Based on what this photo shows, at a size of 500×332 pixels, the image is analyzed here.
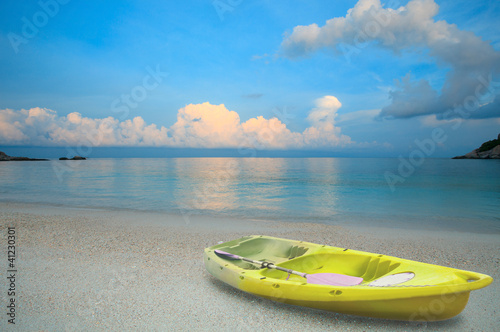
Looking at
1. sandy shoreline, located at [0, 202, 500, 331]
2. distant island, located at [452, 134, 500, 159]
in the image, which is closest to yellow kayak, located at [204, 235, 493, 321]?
sandy shoreline, located at [0, 202, 500, 331]

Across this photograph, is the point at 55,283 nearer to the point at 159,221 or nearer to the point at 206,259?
the point at 206,259

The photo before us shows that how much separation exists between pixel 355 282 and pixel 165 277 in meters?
3.70

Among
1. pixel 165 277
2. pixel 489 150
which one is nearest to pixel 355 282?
pixel 165 277

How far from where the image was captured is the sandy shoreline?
14.0 ft

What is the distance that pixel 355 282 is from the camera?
4816 mm

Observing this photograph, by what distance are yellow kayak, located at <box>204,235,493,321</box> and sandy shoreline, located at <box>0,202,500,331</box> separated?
16.0 inches

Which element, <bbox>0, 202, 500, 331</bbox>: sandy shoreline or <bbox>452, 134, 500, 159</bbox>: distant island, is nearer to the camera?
<bbox>0, 202, 500, 331</bbox>: sandy shoreline

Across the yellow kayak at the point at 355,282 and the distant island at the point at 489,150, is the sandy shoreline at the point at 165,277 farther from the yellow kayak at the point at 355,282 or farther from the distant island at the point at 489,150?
the distant island at the point at 489,150

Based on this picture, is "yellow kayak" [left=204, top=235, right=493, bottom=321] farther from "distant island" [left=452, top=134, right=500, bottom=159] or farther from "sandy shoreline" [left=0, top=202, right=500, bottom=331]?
"distant island" [left=452, top=134, right=500, bottom=159]

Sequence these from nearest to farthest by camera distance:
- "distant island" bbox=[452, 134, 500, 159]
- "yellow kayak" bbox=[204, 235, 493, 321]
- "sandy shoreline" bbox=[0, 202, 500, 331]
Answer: "yellow kayak" bbox=[204, 235, 493, 321], "sandy shoreline" bbox=[0, 202, 500, 331], "distant island" bbox=[452, 134, 500, 159]

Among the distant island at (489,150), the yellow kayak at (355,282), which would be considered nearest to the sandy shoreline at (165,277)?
the yellow kayak at (355,282)

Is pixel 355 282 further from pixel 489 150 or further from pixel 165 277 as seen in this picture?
pixel 489 150

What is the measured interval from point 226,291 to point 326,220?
30.4 feet

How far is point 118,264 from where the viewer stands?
21.8 ft
